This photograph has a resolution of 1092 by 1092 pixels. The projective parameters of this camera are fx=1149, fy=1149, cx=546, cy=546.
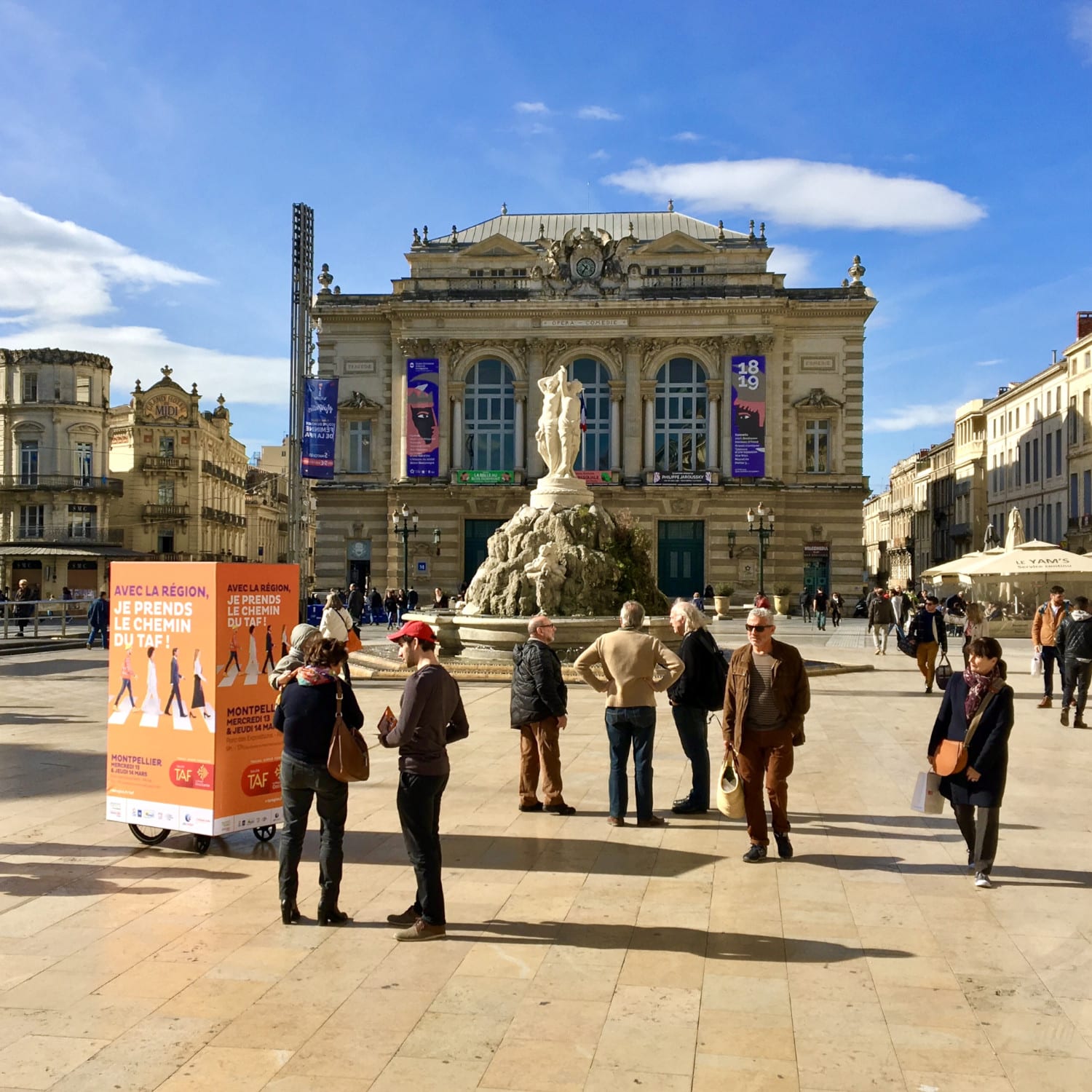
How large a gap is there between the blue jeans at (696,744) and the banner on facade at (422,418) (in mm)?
42463

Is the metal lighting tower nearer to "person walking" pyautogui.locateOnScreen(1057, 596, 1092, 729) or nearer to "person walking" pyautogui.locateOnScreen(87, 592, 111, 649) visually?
"person walking" pyautogui.locateOnScreen(87, 592, 111, 649)

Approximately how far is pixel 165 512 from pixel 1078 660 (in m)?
58.6

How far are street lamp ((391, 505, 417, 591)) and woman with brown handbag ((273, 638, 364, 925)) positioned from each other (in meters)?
38.9

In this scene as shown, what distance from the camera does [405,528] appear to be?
4756cm

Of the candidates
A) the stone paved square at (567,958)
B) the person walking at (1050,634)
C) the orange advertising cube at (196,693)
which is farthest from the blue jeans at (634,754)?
the person walking at (1050,634)

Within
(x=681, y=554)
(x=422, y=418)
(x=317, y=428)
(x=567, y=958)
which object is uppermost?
(x=422, y=418)

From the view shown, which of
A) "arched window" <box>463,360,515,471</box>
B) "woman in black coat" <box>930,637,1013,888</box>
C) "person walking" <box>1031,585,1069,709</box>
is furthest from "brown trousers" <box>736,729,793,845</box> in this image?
"arched window" <box>463,360,515,471</box>

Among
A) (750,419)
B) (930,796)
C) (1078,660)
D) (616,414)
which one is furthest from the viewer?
(616,414)

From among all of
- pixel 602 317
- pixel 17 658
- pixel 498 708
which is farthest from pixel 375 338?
pixel 498 708

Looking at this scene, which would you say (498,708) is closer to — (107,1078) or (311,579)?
(107,1078)

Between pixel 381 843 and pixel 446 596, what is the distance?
41.1 m

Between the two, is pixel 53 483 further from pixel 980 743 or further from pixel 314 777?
pixel 980 743

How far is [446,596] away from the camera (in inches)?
1961

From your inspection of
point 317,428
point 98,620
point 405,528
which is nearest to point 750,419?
point 405,528
